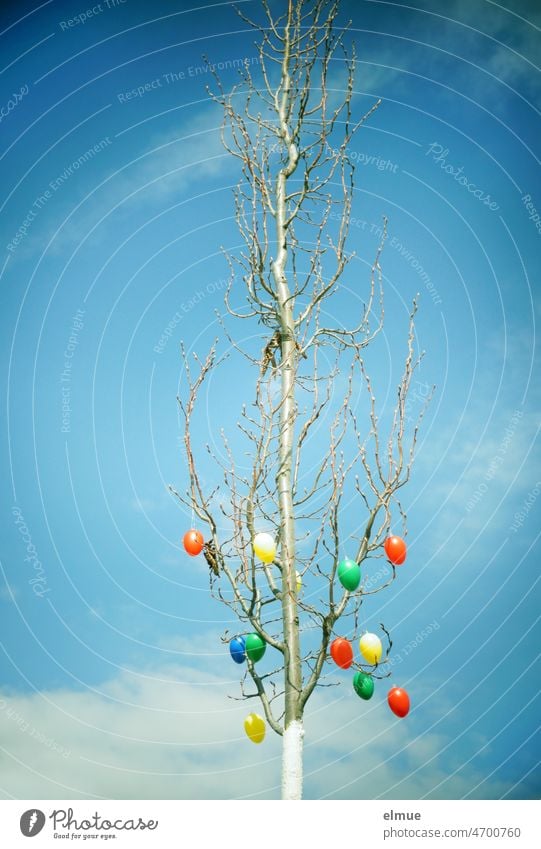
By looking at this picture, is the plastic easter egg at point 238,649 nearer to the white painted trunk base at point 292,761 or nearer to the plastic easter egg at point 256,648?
the plastic easter egg at point 256,648

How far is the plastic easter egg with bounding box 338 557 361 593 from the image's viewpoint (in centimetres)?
262

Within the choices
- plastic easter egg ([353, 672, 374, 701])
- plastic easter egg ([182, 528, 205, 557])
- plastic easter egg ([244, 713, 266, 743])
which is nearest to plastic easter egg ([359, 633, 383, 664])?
plastic easter egg ([353, 672, 374, 701])

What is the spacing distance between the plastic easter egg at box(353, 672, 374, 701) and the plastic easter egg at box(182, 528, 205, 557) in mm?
870

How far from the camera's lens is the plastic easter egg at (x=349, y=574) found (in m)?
2.62

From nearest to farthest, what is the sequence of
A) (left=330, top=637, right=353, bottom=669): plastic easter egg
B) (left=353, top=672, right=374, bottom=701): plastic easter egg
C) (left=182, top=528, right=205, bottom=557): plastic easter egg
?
(left=330, top=637, right=353, bottom=669): plastic easter egg → (left=353, top=672, right=374, bottom=701): plastic easter egg → (left=182, top=528, right=205, bottom=557): plastic easter egg
